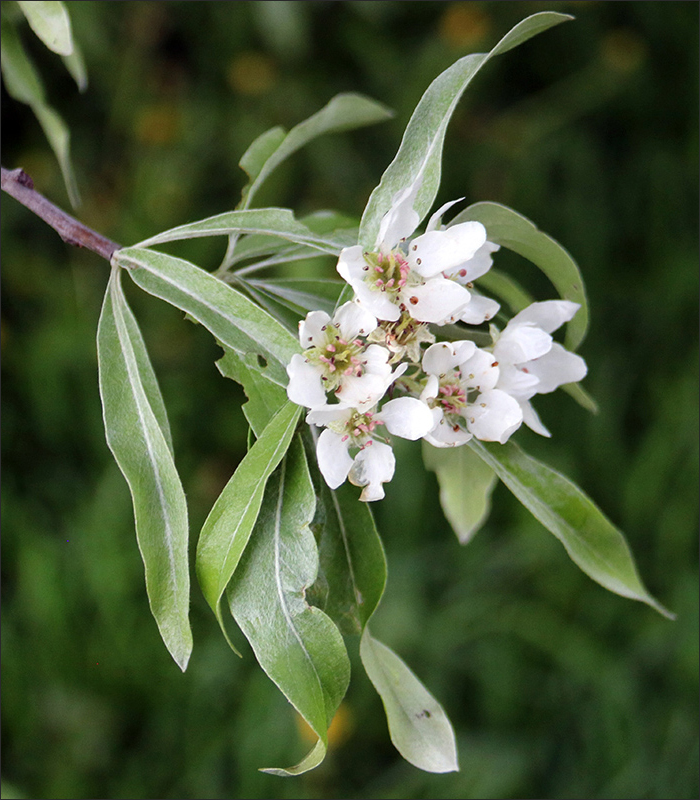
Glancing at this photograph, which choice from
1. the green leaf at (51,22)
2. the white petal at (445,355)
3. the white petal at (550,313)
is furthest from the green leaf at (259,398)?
the green leaf at (51,22)

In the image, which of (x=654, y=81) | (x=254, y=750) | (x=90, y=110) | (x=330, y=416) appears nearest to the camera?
(x=330, y=416)

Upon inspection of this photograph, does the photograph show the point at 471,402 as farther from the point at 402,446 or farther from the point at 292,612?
the point at 402,446

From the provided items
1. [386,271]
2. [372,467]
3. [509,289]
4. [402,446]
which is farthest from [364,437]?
[402,446]

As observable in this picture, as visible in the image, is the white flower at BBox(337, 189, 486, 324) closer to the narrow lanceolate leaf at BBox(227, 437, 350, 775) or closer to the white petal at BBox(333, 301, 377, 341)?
the white petal at BBox(333, 301, 377, 341)

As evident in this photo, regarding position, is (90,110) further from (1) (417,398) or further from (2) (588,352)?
(1) (417,398)

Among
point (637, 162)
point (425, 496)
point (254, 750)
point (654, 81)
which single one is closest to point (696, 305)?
point (637, 162)

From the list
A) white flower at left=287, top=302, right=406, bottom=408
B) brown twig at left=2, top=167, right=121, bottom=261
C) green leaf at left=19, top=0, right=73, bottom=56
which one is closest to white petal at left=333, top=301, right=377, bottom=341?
white flower at left=287, top=302, right=406, bottom=408

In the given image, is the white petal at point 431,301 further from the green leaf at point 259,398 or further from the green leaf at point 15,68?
the green leaf at point 15,68

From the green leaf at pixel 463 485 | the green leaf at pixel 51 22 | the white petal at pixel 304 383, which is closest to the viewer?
the white petal at pixel 304 383
